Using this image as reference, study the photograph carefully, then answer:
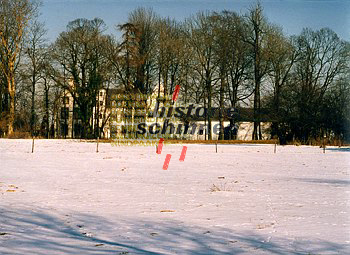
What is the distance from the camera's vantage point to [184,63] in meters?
43.3

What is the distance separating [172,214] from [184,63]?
117 feet

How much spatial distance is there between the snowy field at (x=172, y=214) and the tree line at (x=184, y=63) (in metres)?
28.0

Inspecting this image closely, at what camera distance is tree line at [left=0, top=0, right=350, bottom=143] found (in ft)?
137

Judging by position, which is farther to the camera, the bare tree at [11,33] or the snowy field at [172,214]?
the bare tree at [11,33]

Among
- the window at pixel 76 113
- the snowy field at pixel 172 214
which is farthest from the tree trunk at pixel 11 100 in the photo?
the snowy field at pixel 172 214

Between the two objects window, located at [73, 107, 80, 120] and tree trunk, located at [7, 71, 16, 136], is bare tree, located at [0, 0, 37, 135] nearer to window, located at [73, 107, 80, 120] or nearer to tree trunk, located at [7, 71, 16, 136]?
tree trunk, located at [7, 71, 16, 136]

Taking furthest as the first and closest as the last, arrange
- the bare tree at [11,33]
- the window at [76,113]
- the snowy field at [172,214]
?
1. the window at [76,113]
2. the bare tree at [11,33]
3. the snowy field at [172,214]

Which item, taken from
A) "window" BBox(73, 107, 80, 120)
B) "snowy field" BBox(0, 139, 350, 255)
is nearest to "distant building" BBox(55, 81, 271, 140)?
"window" BBox(73, 107, 80, 120)

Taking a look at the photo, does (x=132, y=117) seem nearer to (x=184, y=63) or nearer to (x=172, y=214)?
(x=184, y=63)

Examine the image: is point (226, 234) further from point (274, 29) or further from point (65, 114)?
point (65, 114)

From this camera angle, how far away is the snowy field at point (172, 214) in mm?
6168

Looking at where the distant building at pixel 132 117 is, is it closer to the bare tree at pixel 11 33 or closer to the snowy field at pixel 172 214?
the bare tree at pixel 11 33

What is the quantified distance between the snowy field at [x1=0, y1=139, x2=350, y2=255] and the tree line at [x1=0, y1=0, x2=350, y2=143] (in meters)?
28.0

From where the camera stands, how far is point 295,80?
4516 cm
